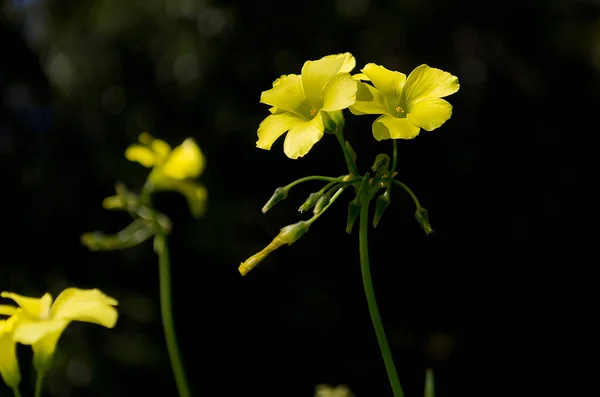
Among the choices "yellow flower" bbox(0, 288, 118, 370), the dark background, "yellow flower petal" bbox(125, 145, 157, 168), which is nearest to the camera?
"yellow flower" bbox(0, 288, 118, 370)

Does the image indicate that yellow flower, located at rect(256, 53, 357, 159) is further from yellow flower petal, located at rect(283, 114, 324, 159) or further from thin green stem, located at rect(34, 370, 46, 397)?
thin green stem, located at rect(34, 370, 46, 397)

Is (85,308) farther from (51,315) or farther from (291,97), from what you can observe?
(291,97)

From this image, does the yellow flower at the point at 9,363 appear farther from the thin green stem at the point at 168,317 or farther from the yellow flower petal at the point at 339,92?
the yellow flower petal at the point at 339,92

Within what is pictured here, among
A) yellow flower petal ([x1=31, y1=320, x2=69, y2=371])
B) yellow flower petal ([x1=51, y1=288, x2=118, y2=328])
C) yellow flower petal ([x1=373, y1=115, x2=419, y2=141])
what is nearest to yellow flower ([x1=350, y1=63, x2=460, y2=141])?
yellow flower petal ([x1=373, y1=115, x2=419, y2=141])

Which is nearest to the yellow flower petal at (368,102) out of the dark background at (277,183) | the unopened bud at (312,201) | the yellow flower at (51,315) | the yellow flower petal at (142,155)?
the unopened bud at (312,201)

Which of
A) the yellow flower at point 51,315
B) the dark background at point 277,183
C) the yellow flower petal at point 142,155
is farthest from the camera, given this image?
the dark background at point 277,183

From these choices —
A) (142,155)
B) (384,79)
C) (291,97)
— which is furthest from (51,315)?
(142,155)
